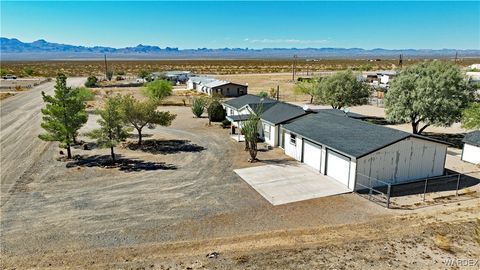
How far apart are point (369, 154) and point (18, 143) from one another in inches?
1212

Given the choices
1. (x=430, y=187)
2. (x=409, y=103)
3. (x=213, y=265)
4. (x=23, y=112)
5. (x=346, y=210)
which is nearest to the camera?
(x=213, y=265)

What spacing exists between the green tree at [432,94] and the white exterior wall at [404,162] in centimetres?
792

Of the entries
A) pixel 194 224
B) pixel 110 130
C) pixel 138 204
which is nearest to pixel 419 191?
pixel 194 224

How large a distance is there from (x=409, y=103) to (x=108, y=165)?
85.5 ft

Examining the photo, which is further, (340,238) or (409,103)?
→ (409,103)

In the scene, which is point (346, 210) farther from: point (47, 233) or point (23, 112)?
point (23, 112)

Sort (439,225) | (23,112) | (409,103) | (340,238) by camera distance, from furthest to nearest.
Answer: (23,112), (409,103), (439,225), (340,238)

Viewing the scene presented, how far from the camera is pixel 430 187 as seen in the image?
22516 mm

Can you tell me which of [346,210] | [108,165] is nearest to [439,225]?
[346,210]

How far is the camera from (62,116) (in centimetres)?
2886

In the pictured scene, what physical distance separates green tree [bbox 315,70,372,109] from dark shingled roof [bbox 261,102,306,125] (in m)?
10.0

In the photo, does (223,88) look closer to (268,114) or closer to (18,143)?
(268,114)

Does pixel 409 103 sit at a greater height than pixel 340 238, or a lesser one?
greater

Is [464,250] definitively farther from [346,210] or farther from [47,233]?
[47,233]
